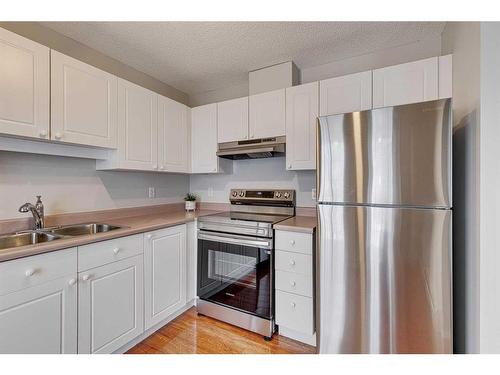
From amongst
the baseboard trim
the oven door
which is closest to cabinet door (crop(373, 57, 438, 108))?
the oven door

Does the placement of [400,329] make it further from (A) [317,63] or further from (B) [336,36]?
(A) [317,63]

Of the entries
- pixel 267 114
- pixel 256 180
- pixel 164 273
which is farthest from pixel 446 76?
pixel 164 273

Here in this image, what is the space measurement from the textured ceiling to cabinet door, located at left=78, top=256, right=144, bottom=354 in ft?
5.79

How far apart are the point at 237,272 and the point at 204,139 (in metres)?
1.47

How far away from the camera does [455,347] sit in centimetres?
136

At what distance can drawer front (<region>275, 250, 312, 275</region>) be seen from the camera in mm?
1725

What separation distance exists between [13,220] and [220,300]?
1.65 metres

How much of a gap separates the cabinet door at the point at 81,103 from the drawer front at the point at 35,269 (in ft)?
2.64

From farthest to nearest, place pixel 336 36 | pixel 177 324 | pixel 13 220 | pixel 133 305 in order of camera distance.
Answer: pixel 177 324, pixel 336 36, pixel 133 305, pixel 13 220

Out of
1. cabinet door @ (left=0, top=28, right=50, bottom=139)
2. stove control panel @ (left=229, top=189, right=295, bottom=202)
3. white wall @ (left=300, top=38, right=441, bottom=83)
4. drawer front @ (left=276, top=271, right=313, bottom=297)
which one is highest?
white wall @ (left=300, top=38, right=441, bottom=83)

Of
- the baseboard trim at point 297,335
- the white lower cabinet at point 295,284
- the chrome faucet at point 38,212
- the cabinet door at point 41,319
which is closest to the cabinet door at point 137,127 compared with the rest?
the chrome faucet at point 38,212

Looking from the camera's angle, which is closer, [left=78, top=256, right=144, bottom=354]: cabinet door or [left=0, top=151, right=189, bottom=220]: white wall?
[left=78, top=256, right=144, bottom=354]: cabinet door

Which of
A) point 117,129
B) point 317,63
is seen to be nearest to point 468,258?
point 317,63

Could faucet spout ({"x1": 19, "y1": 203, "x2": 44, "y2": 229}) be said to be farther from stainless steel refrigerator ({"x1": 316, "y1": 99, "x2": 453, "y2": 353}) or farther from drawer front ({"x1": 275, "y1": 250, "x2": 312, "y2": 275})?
stainless steel refrigerator ({"x1": 316, "y1": 99, "x2": 453, "y2": 353})
